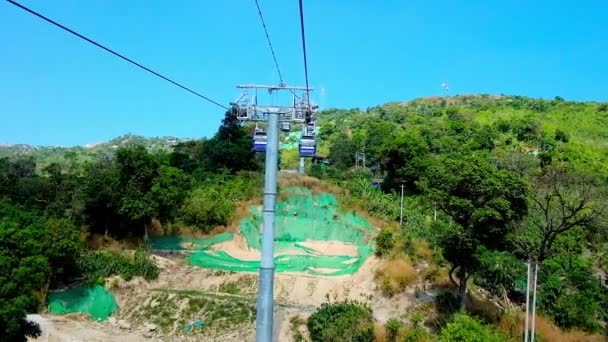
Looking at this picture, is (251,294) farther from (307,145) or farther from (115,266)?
(307,145)

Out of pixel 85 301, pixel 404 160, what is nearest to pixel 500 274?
pixel 85 301

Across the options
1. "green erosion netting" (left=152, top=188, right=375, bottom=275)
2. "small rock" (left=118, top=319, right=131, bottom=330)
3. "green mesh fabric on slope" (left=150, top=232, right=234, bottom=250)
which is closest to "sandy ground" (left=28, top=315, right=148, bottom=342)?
"small rock" (left=118, top=319, right=131, bottom=330)

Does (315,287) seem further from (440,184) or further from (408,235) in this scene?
(440,184)

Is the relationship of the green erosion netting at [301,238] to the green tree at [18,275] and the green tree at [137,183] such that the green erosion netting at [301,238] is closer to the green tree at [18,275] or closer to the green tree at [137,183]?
the green tree at [137,183]

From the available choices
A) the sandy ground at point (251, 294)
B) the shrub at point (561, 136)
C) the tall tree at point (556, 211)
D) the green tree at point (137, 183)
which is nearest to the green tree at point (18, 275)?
the sandy ground at point (251, 294)

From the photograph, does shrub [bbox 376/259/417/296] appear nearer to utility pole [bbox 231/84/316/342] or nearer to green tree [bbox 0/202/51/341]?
green tree [bbox 0/202/51/341]

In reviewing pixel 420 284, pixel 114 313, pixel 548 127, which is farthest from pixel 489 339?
pixel 548 127
